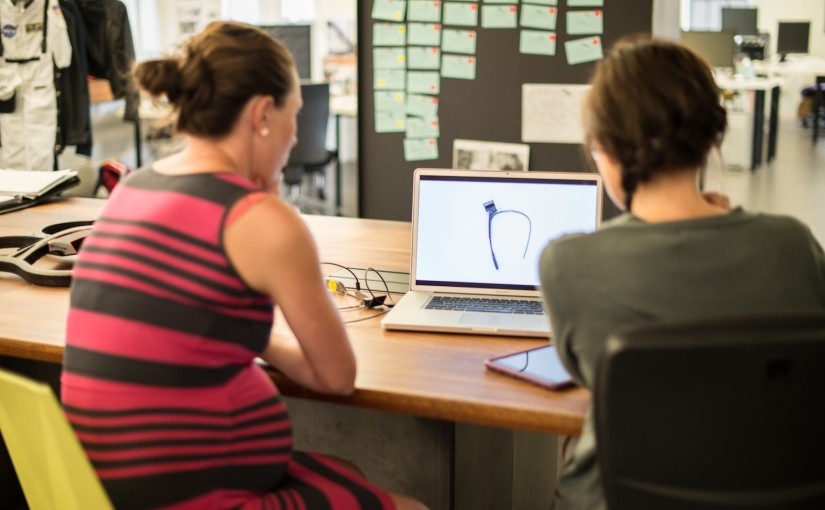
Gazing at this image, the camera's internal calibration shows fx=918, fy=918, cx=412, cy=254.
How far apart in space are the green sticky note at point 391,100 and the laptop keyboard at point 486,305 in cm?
227

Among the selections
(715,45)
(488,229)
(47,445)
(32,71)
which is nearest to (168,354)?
(47,445)

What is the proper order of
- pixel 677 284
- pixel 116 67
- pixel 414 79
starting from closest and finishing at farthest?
pixel 677 284
pixel 414 79
pixel 116 67

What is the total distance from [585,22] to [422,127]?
87cm

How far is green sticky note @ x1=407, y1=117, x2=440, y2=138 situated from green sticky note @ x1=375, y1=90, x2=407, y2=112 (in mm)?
72

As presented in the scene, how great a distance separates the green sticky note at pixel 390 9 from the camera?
409 cm

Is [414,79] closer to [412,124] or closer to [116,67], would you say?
[412,124]

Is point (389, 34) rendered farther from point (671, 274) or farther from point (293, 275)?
point (671, 274)

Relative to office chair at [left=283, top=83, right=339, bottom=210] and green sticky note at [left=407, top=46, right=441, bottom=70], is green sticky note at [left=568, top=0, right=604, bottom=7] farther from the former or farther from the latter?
office chair at [left=283, top=83, right=339, bottom=210]

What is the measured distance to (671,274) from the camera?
1273 mm

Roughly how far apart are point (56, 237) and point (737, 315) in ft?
6.35

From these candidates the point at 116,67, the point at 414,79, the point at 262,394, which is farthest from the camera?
the point at 116,67

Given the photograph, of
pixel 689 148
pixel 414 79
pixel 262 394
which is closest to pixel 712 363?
pixel 689 148

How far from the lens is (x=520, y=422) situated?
1.49m

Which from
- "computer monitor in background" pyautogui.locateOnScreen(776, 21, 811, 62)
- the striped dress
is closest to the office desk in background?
the striped dress
